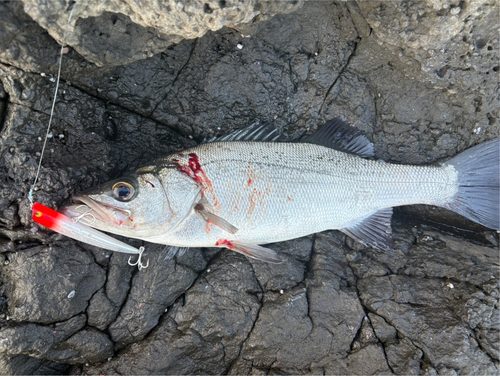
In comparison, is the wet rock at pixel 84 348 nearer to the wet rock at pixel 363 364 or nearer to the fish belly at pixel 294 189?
the fish belly at pixel 294 189

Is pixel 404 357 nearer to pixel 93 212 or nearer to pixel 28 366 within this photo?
pixel 93 212

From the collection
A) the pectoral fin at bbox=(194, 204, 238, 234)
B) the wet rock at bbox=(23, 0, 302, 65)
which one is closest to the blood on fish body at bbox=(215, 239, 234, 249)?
the pectoral fin at bbox=(194, 204, 238, 234)

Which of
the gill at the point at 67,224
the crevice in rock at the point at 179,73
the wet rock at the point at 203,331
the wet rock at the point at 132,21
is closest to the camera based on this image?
the wet rock at the point at 132,21

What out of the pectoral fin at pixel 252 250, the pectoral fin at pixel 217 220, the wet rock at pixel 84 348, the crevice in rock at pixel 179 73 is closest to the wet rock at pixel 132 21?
the crevice in rock at pixel 179 73

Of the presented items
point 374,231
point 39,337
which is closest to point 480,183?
point 374,231

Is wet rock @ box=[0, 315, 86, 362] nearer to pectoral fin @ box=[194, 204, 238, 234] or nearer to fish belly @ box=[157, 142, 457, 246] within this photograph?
fish belly @ box=[157, 142, 457, 246]

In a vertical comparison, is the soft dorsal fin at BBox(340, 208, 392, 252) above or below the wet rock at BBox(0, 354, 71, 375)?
above
